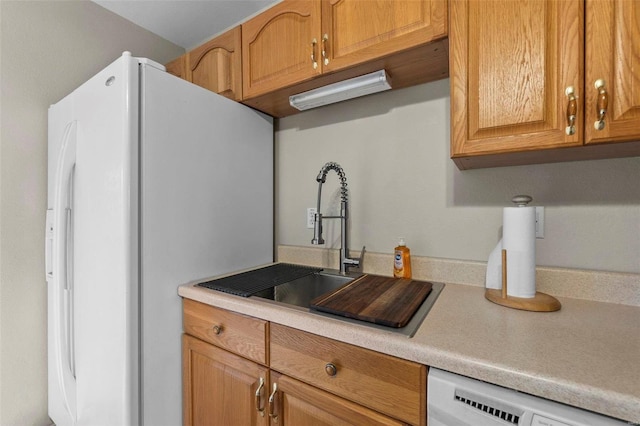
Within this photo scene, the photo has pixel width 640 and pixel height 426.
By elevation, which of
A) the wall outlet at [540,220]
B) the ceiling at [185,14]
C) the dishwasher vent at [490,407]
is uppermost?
the ceiling at [185,14]

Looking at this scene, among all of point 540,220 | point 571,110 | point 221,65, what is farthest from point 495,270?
point 221,65

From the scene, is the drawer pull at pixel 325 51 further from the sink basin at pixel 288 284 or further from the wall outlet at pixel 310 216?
the sink basin at pixel 288 284

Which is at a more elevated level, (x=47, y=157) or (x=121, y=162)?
(x=47, y=157)

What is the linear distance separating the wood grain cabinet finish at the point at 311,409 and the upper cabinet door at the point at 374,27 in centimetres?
118

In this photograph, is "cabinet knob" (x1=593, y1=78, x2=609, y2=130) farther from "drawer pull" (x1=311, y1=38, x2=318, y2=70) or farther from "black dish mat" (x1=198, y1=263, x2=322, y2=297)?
"black dish mat" (x1=198, y1=263, x2=322, y2=297)

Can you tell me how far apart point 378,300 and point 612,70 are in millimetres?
904

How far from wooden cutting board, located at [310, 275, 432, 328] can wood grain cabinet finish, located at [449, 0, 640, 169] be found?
0.52 meters

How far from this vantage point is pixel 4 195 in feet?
4.72

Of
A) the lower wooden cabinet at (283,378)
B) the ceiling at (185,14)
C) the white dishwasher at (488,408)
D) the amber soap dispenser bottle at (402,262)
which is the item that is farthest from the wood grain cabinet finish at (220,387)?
the ceiling at (185,14)

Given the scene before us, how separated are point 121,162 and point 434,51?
1.23 metres

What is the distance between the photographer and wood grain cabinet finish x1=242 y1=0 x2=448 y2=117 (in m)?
1.02

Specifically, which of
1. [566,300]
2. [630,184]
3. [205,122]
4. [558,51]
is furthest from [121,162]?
[630,184]

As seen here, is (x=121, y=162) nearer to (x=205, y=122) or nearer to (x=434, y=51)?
(x=205, y=122)

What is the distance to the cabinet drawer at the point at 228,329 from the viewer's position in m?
1.00
